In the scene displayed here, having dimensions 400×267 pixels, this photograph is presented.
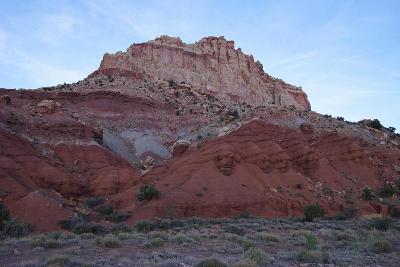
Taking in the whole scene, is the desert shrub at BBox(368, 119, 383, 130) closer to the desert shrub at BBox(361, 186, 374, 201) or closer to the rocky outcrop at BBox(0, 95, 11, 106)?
the desert shrub at BBox(361, 186, 374, 201)

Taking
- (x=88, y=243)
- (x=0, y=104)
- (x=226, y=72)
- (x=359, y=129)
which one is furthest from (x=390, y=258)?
(x=226, y=72)

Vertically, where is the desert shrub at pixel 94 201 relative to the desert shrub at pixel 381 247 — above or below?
above

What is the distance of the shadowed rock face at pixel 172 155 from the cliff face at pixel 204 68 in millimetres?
6502

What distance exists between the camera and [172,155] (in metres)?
52.9

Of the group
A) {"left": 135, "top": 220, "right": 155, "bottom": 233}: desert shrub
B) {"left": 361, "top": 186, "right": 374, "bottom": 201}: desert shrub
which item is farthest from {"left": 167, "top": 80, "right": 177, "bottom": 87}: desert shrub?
{"left": 135, "top": 220, "right": 155, "bottom": 233}: desert shrub

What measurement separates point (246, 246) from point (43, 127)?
38.3 meters

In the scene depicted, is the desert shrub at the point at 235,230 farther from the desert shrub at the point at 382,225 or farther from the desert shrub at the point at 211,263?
the desert shrub at the point at 211,263

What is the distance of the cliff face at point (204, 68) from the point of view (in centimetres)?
8394

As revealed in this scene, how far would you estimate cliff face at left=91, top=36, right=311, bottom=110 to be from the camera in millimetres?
83938

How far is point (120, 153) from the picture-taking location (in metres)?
56.0

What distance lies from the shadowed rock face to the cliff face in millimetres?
6502

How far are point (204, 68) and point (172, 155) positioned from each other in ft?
144

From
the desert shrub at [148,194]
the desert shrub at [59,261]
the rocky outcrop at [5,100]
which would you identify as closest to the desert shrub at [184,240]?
the desert shrub at [59,261]

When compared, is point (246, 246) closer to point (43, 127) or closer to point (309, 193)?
point (309, 193)
